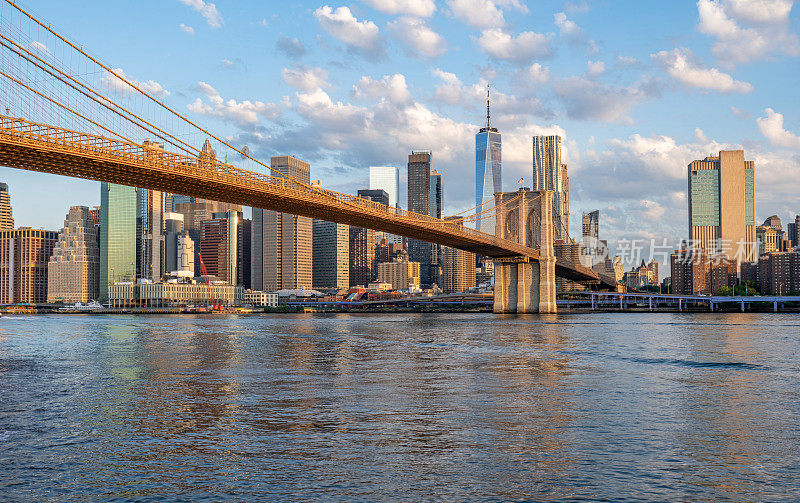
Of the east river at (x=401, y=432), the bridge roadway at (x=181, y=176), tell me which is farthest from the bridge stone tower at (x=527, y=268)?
the east river at (x=401, y=432)

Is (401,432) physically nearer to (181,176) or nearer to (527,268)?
(181,176)

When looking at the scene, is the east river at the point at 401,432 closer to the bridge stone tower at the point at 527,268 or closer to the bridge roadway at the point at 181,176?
the bridge roadway at the point at 181,176

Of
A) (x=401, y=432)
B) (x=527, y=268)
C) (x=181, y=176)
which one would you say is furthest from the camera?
(x=527, y=268)

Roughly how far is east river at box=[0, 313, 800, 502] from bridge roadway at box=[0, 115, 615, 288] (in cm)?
1710

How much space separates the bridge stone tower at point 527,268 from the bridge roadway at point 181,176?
22066mm

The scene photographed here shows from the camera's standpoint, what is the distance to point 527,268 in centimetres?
10244

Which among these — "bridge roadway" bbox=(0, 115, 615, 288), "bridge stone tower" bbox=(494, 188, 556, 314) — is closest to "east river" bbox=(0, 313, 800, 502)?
"bridge roadway" bbox=(0, 115, 615, 288)

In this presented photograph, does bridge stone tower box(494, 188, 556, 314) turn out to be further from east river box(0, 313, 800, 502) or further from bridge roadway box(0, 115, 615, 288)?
east river box(0, 313, 800, 502)

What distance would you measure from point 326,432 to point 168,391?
26.9 feet

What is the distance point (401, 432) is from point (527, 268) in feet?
294

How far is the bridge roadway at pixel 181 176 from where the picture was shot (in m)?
41.2

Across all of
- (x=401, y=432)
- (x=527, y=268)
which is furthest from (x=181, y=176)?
(x=527, y=268)

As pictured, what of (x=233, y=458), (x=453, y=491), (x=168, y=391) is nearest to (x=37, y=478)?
(x=233, y=458)

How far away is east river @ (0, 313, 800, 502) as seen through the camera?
10953 millimetres
